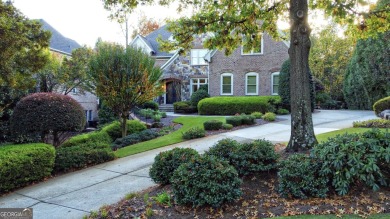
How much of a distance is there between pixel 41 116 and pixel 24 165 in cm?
301

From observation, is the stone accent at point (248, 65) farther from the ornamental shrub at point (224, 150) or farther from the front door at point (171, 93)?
the ornamental shrub at point (224, 150)

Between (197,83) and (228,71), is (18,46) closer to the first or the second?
(228,71)

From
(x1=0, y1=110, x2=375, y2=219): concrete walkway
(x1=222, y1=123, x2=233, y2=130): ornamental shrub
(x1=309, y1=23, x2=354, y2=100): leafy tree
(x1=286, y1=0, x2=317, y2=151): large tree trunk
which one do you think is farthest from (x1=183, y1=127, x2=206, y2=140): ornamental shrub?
(x1=309, y1=23, x2=354, y2=100): leafy tree

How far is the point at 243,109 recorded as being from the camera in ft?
67.8

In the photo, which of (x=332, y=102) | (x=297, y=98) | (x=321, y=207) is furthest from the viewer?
(x=332, y=102)

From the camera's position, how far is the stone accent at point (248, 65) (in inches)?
950

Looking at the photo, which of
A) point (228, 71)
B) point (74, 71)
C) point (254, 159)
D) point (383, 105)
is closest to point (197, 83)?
point (228, 71)

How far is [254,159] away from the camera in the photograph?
549cm

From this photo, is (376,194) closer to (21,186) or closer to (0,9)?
(21,186)

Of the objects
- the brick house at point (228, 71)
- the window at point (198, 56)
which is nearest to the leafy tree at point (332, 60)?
the brick house at point (228, 71)

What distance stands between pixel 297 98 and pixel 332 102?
73.1 feet

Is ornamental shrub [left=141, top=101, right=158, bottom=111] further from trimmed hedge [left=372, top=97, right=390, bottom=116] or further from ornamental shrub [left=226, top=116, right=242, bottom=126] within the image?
trimmed hedge [left=372, top=97, right=390, bottom=116]

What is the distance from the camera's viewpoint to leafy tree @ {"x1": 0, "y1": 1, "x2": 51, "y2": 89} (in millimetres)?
7974

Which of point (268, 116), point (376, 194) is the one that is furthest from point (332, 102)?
point (376, 194)
